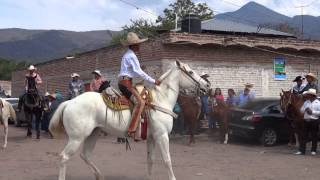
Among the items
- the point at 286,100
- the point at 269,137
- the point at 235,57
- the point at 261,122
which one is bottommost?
the point at 269,137

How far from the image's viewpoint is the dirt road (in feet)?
38.2

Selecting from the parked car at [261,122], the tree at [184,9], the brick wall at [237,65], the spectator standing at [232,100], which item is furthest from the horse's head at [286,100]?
the tree at [184,9]

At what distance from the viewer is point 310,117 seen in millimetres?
15352

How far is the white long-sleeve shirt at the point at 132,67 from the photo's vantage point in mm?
10227

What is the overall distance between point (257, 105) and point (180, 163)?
6.35 meters

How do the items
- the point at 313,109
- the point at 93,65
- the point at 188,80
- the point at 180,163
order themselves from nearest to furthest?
1. the point at 188,80
2. the point at 180,163
3. the point at 313,109
4. the point at 93,65

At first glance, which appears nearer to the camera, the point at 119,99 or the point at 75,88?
the point at 119,99

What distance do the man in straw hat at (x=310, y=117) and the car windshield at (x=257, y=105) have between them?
3141mm

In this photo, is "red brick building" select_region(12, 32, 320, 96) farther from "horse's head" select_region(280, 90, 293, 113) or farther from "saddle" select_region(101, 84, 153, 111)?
"saddle" select_region(101, 84, 153, 111)

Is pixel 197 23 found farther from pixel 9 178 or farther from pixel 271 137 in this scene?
pixel 9 178

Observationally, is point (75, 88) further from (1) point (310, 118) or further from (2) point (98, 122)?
(2) point (98, 122)

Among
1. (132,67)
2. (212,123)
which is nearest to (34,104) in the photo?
(212,123)

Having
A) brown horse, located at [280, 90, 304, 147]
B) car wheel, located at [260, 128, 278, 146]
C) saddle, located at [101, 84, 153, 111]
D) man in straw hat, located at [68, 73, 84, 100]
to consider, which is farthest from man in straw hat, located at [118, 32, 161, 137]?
man in straw hat, located at [68, 73, 84, 100]

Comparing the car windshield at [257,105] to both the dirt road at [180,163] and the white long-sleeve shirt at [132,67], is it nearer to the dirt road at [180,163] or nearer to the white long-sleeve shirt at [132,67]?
the dirt road at [180,163]
